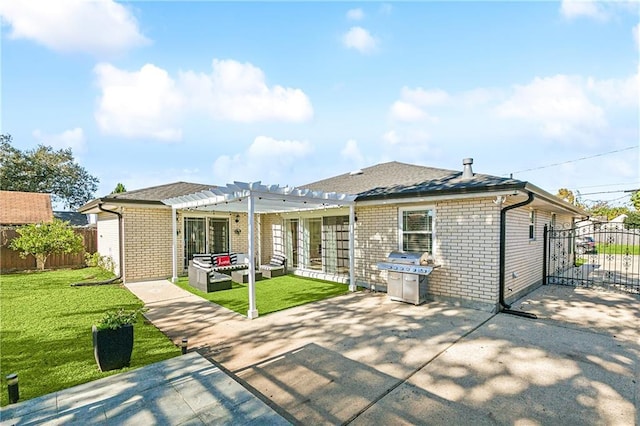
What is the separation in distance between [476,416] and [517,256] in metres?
5.89

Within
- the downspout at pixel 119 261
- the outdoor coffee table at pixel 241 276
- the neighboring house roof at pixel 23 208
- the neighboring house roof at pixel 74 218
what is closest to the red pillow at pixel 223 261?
the outdoor coffee table at pixel 241 276

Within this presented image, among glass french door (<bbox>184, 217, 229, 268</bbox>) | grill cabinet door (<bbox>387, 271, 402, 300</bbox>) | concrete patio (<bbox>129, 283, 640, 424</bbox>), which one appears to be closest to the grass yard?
concrete patio (<bbox>129, 283, 640, 424</bbox>)

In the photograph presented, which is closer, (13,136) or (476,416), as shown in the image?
(476,416)

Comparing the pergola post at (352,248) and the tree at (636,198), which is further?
the tree at (636,198)

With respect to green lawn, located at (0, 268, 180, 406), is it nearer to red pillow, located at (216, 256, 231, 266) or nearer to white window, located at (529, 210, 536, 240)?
red pillow, located at (216, 256, 231, 266)

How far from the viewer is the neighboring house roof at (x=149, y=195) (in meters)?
9.27

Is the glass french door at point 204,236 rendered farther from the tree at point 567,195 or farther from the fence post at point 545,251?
the tree at point 567,195

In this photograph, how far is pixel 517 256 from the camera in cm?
755

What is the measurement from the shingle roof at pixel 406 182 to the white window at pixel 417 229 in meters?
0.71

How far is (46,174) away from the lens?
2823 centimetres

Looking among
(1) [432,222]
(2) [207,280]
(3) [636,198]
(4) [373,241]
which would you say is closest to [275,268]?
(2) [207,280]

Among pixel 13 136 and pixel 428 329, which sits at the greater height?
pixel 13 136

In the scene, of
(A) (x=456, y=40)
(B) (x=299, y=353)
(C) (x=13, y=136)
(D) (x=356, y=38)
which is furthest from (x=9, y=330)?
(C) (x=13, y=136)

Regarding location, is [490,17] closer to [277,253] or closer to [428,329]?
[428,329]
